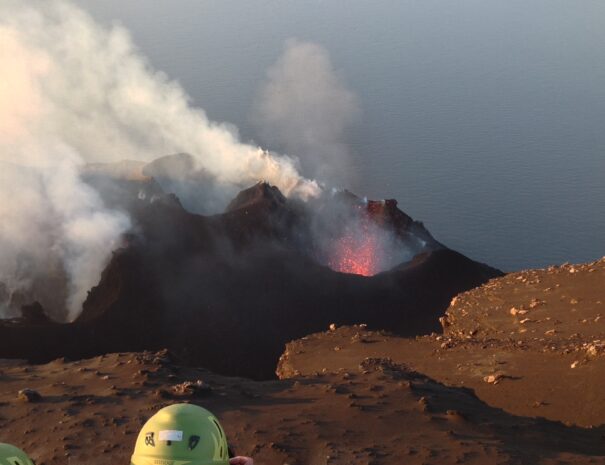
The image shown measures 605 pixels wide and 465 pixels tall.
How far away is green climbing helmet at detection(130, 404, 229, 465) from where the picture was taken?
208 inches

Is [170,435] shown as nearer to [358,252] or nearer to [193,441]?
[193,441]

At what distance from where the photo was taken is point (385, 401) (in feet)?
42.9

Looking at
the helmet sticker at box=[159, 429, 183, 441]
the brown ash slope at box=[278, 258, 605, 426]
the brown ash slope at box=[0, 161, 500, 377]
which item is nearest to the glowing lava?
the brown ash slope at box=[0, 161, 500, 377]

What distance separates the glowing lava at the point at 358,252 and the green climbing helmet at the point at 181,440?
109ft

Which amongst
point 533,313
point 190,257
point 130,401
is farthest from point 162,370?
point 190,257

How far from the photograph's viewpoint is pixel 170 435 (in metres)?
5.32

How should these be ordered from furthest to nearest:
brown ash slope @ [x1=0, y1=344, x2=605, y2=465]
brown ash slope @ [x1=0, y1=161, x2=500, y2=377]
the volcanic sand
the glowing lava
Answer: the glowing lava → brown ash slope @ [x1=0, y1=161, x2=500, y2=377] → the volcanic sand → brown ash slope @ [x1=0, y1=344, x2=605, y2=465]

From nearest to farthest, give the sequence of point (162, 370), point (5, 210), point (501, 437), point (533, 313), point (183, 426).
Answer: point (183, 426)
point (501, 437)
point (162, 370)
point (533, 313)
point (5, 210)

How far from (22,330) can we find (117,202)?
445 inches

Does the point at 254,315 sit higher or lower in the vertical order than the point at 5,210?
lower

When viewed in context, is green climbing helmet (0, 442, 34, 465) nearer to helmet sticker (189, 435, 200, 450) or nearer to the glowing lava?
helmet sticker (189, 435, 200, 450)

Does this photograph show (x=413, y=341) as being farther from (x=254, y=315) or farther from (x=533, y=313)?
(x=254, y=315)

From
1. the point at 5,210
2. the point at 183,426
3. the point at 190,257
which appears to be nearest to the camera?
the point at 183,426

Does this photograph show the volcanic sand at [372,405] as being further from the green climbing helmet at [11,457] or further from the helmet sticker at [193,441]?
the green climbing helmet at [11,457]
